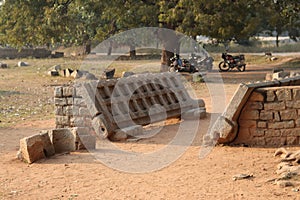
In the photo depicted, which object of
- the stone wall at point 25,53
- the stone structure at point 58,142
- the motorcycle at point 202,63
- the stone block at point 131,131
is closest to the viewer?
the stone structure at point 58,142

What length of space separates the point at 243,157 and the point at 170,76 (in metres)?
4.48

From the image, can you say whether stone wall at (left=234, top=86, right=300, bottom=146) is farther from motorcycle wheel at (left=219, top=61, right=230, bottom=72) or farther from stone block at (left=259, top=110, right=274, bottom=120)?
motorcycle wheel at (left=219, top=61, right=230, bottom=72)

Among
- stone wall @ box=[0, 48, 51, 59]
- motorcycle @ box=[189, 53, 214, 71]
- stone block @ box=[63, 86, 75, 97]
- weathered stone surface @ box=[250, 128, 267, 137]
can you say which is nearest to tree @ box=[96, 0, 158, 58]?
motorcycle @ box=[189, 53, 214, 71]

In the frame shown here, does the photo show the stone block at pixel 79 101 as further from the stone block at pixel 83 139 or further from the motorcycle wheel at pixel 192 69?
the motorcycle wheel at pixel 192 69

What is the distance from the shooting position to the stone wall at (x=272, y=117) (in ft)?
25.3

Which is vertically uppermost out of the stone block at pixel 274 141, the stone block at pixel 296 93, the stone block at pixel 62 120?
the stone block at pixel 296 93

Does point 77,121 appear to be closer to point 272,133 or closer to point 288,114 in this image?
point 272,133

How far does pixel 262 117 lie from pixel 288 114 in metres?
0.41

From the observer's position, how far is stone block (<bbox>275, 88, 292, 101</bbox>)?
7715 millimetres

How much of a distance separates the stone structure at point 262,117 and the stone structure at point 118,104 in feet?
6.91

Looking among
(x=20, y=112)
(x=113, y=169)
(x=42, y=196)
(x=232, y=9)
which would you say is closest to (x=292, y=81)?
(x=113, y=169)

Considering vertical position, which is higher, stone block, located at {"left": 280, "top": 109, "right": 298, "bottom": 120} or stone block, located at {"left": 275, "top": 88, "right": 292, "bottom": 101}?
stone block, located at {"left": 275, "top": 88, "right": 292, "bottom": 101}

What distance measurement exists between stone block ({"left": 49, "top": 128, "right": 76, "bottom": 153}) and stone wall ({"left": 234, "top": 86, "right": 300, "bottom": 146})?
2.84 meters

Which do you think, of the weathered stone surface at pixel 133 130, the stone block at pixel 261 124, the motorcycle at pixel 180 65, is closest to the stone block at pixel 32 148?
the weathered stone surface at pixel 133 130
